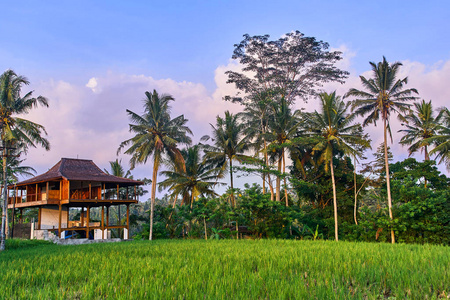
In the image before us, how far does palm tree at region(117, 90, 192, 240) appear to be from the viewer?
27.2 meters

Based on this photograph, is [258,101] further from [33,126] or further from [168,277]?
[168,277]

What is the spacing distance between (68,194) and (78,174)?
1851 millimetres

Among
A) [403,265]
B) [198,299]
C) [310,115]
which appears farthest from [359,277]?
[310,115]

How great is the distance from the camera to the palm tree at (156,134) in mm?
27250

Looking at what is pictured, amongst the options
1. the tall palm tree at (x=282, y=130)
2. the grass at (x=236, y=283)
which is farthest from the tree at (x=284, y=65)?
the grass at (x=236, y=283)

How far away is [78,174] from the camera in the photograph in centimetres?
2541

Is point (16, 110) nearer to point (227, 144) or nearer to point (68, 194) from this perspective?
point (68, 194)

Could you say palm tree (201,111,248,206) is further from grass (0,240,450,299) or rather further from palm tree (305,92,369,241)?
grass (0,240,450,299)

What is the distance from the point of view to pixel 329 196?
29.4m

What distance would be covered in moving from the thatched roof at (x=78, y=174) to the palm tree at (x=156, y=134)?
6.89ft

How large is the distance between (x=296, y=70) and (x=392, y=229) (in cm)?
1650

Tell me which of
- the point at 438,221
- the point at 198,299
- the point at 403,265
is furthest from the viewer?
the point at 438,221

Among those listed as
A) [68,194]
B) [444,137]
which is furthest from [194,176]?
[444,137]

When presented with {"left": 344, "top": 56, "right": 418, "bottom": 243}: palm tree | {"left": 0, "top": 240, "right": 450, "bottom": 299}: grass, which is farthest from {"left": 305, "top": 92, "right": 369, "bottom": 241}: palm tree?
{"left": 0, "top": 240, "right": 450, "bottom": 299}: grass
